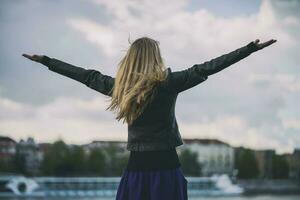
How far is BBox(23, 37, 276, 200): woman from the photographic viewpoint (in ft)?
7.34

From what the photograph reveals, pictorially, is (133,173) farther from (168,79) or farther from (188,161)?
(188,161)

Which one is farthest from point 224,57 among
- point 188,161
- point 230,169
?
point 230,169

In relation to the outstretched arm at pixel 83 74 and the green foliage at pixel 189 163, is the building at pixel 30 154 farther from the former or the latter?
the outstretched arm at pixel 83 74

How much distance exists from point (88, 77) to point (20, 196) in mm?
45172

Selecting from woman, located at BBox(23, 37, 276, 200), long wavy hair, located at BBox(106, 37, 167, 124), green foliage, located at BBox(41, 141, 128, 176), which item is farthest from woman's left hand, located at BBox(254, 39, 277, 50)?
green foliage, located at BBox(41, 141, 128, 176)

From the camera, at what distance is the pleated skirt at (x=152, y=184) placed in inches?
87.7

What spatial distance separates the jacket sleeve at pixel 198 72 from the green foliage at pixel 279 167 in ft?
241

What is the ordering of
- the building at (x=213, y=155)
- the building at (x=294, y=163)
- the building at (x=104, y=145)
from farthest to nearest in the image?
1. the building at (x=213, y=155)
2. the building at (x=294, y=163)
3. the building at (x=104, y=145)

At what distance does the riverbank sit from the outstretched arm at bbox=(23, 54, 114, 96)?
57.2 metres

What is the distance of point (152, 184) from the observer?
2244 mm

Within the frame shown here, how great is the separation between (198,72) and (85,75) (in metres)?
0.44

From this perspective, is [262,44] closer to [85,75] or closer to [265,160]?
[85,75]

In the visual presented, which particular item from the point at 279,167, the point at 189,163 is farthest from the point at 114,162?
the point at 279,167

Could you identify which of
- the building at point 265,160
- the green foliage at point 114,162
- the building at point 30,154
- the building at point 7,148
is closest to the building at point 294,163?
the building at point 265,160
